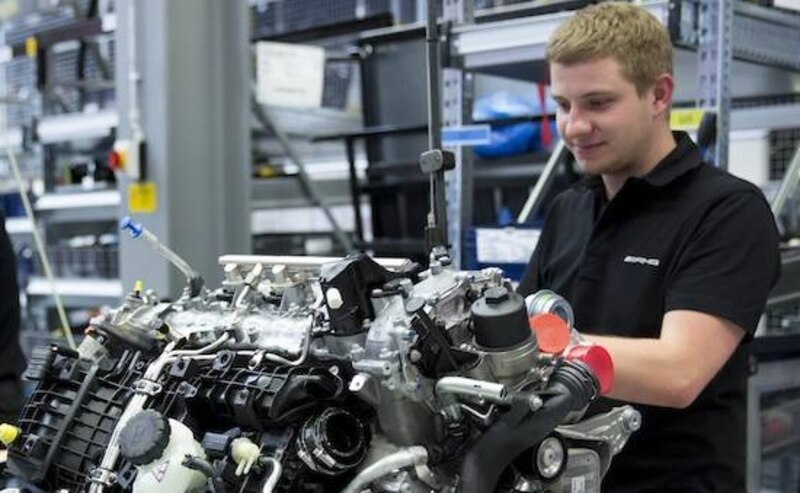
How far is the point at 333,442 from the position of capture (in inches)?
40.2

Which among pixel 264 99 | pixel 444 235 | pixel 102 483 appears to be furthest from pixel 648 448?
pixel 264 99

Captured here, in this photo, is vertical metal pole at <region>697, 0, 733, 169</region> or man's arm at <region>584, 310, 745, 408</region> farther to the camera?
vertical metal pole at <region>697, 0, 733, 169</region>

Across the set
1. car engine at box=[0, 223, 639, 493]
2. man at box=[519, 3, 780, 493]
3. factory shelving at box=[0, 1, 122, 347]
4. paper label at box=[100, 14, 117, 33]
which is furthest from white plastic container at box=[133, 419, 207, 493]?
paper label at box=[100, 14, 117, 33]

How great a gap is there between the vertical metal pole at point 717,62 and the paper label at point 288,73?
1.43m

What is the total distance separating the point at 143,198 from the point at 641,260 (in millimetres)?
1686

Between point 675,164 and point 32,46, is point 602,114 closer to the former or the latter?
point 675,164

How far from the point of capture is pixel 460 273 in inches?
43.3

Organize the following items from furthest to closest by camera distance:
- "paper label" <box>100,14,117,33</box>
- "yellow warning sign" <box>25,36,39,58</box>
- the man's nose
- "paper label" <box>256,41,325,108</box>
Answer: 1. "yellow warning sign" <box>25,36,39,58</box>
2. "paper label" <box>100,14,117,33</box>
3. "paper label" <box>256,41,325,108</box>
4. the man's nose

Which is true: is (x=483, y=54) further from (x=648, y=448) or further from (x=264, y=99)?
(x=648, y=448)

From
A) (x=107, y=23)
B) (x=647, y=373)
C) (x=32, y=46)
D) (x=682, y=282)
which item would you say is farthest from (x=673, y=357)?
(x=32, y=46)

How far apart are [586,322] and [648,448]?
0.24m

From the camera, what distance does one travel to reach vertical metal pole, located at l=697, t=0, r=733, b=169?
1990mm

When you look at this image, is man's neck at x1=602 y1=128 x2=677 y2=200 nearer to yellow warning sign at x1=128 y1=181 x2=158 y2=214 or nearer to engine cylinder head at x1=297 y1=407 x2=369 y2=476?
engine cylinder head at x1=297 y1=407 x2=369 y2=476

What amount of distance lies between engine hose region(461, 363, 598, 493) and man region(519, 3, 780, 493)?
359 millimetres
